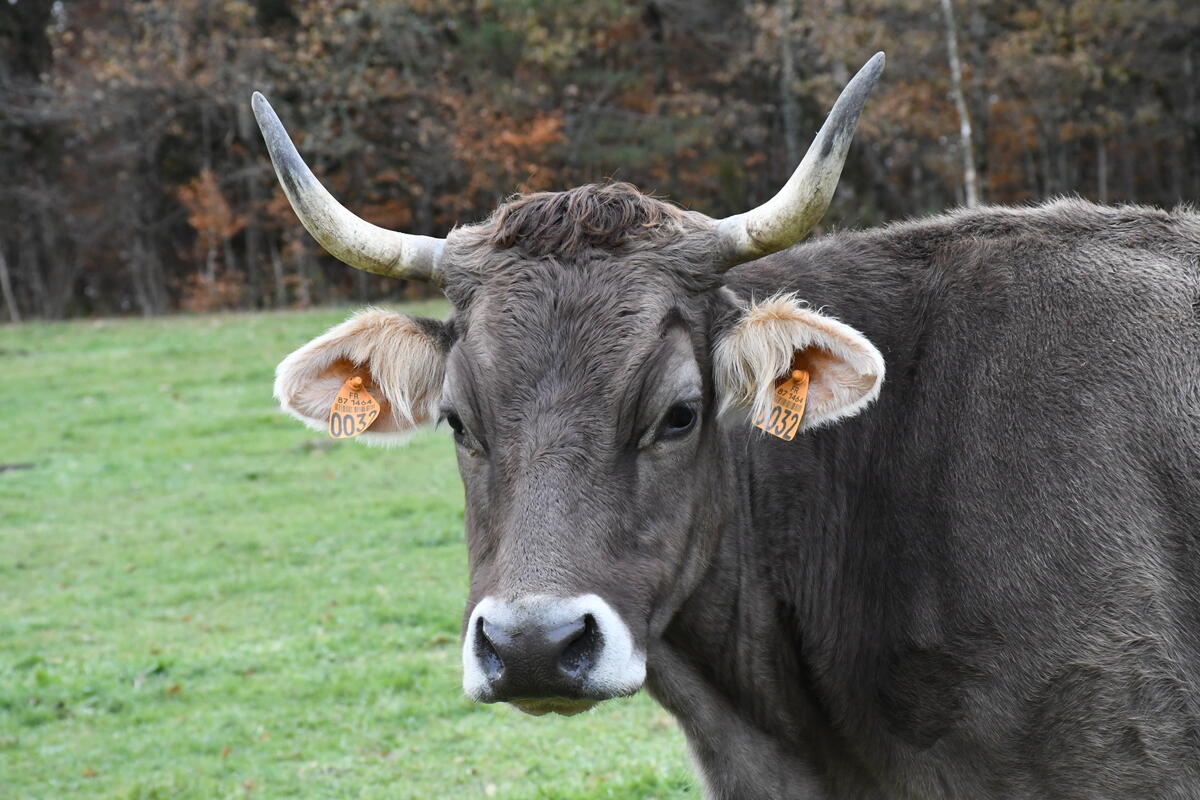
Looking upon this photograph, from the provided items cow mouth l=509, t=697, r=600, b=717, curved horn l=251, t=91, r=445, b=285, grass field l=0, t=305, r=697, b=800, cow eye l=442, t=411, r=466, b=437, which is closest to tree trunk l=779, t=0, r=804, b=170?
grass field l=0, t=305, r=697, b=800

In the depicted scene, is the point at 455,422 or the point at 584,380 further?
the point at 455,422

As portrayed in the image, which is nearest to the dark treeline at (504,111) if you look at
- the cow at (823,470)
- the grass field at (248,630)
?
the grass field at (248,630)

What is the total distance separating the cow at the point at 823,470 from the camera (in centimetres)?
359

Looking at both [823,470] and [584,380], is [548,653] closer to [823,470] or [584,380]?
[584,380]

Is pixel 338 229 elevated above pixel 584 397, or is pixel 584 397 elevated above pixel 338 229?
pixel 338 229

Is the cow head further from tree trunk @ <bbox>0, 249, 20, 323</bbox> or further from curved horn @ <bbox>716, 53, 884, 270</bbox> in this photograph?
tree trunk @ <bbox>0, 249, 20, 323</bbox>

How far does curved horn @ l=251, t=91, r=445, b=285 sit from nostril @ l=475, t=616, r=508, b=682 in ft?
4.63

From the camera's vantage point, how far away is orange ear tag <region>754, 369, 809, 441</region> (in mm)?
3867

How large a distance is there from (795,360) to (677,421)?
1.51 feet

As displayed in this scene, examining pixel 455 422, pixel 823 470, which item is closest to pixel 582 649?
pixel 455 422

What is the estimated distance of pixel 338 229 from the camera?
414cm

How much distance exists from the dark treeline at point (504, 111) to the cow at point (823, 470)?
20.3 meters

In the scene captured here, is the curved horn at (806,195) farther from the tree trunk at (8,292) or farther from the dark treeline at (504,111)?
the tree trunk at (8,292)

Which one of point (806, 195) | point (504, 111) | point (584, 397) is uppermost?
point (504, 111)
